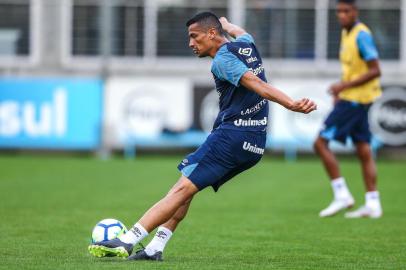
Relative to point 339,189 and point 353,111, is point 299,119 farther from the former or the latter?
Answer: point 339,189

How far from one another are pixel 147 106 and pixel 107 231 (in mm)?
15952

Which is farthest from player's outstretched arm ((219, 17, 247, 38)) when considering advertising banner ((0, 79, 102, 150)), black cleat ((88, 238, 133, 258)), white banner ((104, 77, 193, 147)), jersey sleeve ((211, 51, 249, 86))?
white banner ((104, 77, 193, 147))

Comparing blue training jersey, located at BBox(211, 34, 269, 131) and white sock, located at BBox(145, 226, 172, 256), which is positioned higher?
blue training jersey, located at BBox(211, 34, 269, 131)

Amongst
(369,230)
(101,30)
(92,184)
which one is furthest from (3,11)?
(369,230)

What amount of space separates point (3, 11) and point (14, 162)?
286 inches

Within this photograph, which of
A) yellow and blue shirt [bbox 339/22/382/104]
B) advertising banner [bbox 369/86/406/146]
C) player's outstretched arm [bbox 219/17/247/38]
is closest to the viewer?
player's outstretched arm [bbox 219/17/247/38]

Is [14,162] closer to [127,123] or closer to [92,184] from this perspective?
[127,123]

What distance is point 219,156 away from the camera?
8.18m

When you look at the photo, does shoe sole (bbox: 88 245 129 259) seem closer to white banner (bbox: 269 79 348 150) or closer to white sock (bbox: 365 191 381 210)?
white sock (bbox: 365 191 381 210)

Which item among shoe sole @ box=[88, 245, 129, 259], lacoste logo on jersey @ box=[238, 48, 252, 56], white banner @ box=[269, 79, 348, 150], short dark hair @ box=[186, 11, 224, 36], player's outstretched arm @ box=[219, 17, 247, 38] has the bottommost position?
white banner @ box=[269, 79, 348, 150]

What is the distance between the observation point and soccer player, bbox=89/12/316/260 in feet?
26.4

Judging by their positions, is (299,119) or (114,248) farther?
(299,119)

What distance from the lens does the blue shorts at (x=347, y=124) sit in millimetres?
12586

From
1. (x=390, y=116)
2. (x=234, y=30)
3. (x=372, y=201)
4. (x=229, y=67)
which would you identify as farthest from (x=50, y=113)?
(x=229, y=67)
